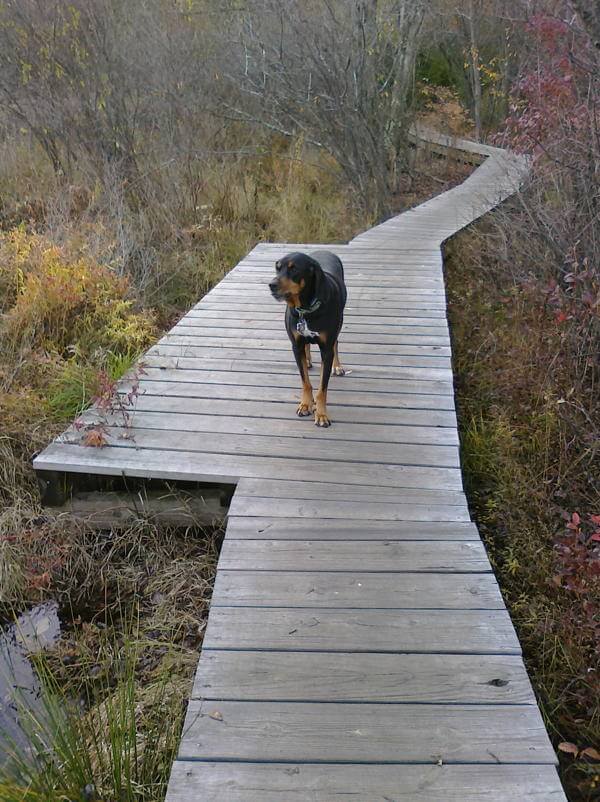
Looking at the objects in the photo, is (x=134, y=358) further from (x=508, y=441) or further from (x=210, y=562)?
(x=508, y=441)

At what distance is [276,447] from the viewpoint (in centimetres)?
314

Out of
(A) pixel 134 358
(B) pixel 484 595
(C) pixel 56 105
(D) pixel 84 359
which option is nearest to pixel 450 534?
(B) pixel 484 595

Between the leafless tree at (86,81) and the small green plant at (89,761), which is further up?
the leafless tree at (86,81)

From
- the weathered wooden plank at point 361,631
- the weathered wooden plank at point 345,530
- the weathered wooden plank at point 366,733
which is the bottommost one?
the weathered wooden plank at point 345,530

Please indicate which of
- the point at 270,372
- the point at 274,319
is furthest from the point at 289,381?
the point at 274,319

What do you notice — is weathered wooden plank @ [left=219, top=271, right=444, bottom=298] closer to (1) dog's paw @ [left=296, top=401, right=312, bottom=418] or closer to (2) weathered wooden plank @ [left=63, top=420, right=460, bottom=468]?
(1) dog's paw @ [left=296, top=401, right=312, bottom=418]

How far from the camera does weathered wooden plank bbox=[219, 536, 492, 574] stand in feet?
7.63

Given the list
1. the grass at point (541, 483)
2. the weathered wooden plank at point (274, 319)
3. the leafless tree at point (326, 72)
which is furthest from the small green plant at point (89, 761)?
the leafless tree at point (326, 72)

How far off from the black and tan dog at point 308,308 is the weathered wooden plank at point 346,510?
0.70m

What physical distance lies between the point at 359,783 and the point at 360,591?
71 cm

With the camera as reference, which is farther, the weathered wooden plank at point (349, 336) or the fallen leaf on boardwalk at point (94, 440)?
the weathered wooden plank at point (349, 336)

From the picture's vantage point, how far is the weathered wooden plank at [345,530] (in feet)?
8.20

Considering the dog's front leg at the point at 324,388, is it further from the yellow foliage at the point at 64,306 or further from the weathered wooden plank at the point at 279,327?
the yellow foliage at the point at 64,306

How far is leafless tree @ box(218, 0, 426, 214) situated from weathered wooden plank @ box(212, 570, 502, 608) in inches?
319
